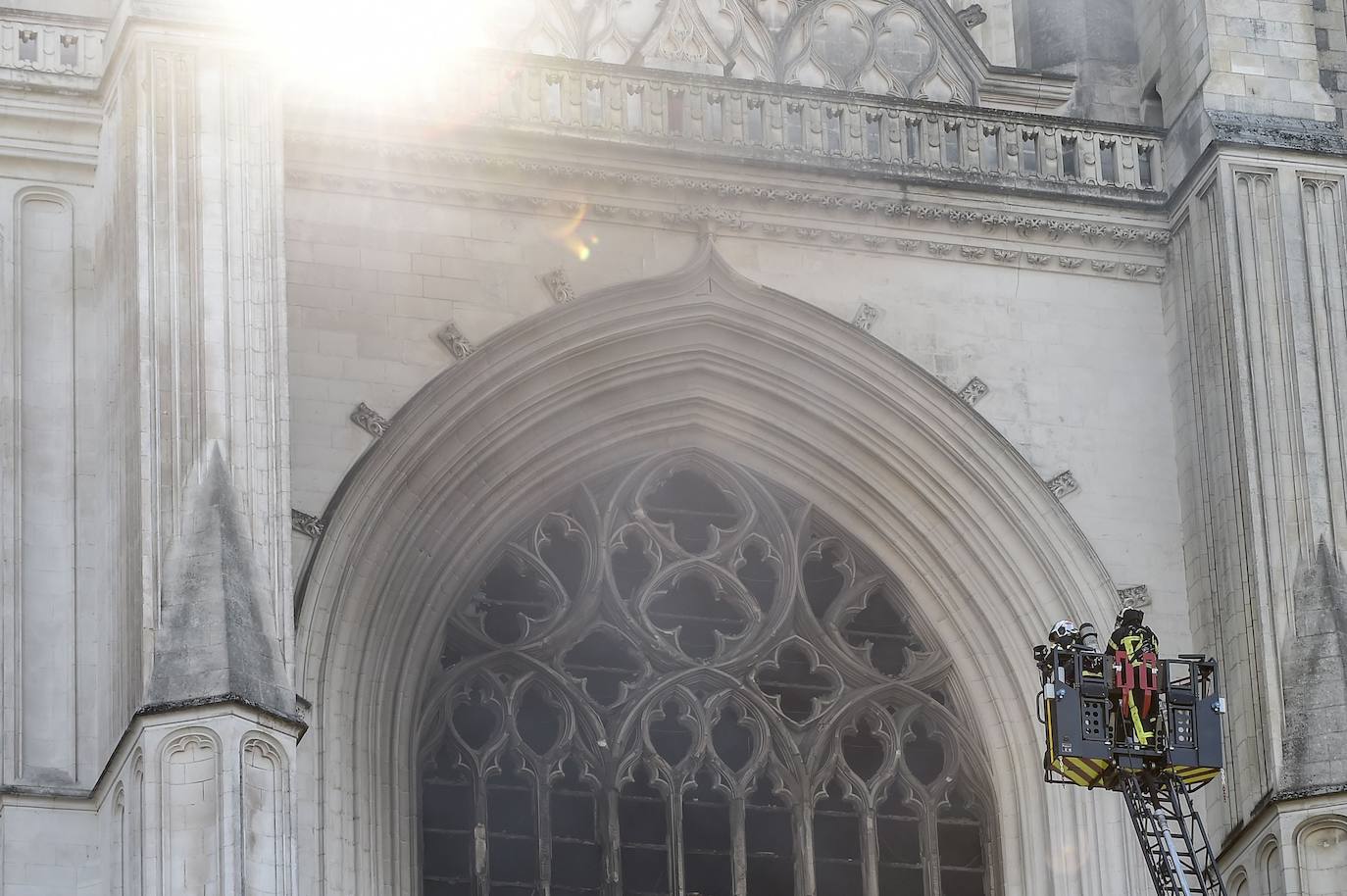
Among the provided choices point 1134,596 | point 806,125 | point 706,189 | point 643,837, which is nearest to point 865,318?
point 706,189

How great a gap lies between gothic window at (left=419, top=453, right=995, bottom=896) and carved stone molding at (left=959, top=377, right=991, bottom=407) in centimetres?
116

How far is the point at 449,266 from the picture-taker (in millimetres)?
22609

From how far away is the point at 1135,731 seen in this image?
18.1m

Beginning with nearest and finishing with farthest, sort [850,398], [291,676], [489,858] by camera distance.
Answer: [291,676] < [489,858] < [850,398]

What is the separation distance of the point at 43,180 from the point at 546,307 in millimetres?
3150

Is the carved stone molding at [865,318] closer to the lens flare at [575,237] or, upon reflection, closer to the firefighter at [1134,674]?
the lens flare at [575,237]

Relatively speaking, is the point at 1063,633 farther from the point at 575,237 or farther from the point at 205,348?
the point at 575,237

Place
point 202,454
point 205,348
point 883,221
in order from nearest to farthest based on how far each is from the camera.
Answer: point 202,454, point 205,348, point 883,221

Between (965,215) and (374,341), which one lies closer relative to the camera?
(374,341)

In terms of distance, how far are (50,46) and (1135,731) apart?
26.7 ft

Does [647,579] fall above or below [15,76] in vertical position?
below

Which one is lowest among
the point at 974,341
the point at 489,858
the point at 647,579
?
the point at 489,858

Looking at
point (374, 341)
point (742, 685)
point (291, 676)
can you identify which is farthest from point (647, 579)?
point (291, 676)

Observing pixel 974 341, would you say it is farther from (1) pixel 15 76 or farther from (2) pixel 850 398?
(1) pixel 15 76
